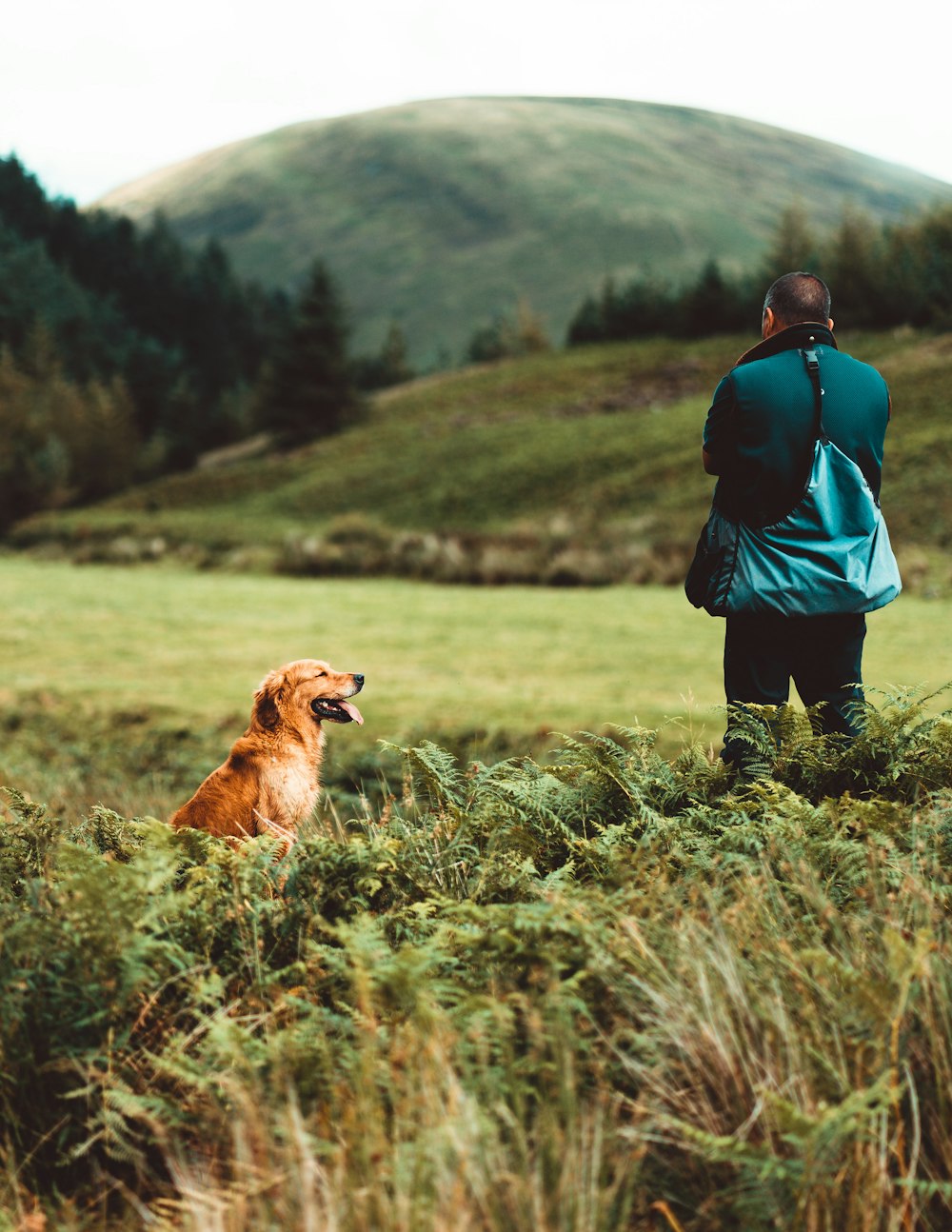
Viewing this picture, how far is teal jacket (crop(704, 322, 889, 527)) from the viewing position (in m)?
4.20

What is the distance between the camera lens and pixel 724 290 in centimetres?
6438

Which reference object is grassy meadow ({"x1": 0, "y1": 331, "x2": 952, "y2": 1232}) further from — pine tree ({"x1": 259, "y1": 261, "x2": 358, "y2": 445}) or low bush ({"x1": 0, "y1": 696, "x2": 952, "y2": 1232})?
pine tree ({"x1": 259, "y1": 261, "x2": 358, "y2": 445})

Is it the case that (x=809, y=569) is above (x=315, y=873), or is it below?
above

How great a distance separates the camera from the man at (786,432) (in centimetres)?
420

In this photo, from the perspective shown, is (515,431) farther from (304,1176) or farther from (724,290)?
(304,1176)

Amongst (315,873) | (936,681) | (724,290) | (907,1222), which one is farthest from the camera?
(724,290)

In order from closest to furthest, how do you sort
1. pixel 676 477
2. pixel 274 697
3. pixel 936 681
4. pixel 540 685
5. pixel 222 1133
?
pixel 222 1133 < pixel 274 697 < pixel 936 681 < pixel 540 685 < pixel 676 477

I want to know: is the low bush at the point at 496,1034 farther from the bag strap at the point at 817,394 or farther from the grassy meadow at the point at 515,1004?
the bag strap at the point at 817,394

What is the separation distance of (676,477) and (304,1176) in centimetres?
3786

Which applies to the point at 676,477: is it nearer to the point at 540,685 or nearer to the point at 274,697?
the point at 540,685

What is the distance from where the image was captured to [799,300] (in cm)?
429

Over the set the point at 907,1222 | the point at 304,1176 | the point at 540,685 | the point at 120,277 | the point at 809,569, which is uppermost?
the point at 120,277

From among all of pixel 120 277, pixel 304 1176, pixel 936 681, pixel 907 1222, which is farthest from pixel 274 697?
pixel 120 277

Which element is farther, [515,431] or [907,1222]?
[515,431]
